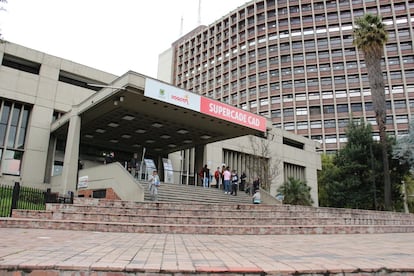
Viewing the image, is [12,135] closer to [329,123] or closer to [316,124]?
[316,124]

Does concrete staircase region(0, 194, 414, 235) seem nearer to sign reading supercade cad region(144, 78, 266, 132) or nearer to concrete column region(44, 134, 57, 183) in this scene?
sign reading supercade cad region(144, 78, 266, 132)

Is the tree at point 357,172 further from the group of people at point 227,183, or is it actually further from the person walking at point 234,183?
the person walking at point 234,183

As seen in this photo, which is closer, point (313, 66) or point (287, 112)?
point (287, 112)

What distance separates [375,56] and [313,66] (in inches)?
1401

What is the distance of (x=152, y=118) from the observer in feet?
60.5

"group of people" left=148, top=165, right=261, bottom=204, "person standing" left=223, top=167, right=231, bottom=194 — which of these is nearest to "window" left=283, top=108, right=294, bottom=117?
"group of people" left=148, top=165, right=261, bottom=204

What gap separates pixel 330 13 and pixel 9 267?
6938cm

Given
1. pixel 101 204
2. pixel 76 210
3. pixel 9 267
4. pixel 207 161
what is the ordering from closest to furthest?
pixel 9 267
pixel 76 210
pixel 101 204
pixel 207 161

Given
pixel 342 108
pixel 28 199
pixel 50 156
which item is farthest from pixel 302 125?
pixel 28 199

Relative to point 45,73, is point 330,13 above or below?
above

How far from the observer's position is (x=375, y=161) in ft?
91.7

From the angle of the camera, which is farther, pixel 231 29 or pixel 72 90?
pixel 231 29

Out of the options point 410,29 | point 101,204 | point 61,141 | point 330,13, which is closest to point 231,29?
point 330,13

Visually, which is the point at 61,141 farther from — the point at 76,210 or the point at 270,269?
the point at 270,269
